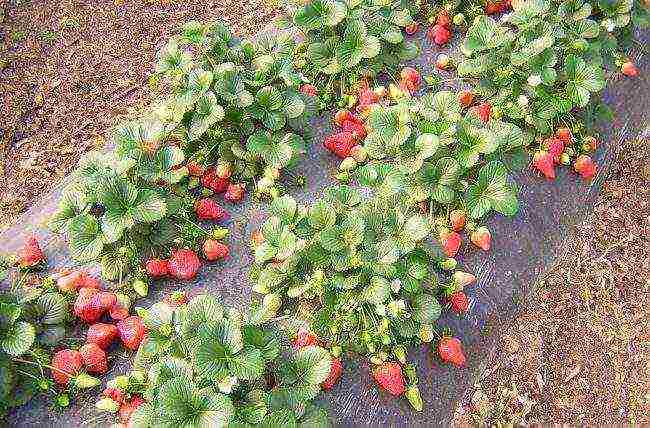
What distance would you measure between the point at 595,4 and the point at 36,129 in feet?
11.2

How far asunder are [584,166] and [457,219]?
91cm

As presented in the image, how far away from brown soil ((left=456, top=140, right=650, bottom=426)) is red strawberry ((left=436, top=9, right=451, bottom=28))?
1.30m

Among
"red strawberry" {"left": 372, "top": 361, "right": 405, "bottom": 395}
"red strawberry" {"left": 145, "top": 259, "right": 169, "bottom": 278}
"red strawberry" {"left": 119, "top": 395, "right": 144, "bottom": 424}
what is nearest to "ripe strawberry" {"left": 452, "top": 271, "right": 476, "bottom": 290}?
"red strawberry" {"left": 372, "top": 361, "right": 405, "bottom": 395}

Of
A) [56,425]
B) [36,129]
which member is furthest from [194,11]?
[56,425]

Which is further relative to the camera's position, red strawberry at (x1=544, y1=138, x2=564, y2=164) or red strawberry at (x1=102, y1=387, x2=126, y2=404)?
red strawberry at (x1=544, y1=138, x2=564, y2=164)

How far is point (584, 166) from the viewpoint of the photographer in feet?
11.4

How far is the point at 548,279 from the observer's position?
138 inches

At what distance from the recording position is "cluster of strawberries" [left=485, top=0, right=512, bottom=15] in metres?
4.06

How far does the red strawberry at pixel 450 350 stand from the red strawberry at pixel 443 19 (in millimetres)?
2009

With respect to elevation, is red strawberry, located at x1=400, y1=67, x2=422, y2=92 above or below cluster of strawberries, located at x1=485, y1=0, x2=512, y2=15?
above

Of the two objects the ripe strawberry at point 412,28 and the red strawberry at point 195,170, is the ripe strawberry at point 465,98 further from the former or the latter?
the red strawberry at point 195,170

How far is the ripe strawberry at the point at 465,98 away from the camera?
3.50 meters

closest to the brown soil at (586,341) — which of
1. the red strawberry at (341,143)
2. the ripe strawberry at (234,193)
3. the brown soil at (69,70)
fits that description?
the red strawberry at (341,143)

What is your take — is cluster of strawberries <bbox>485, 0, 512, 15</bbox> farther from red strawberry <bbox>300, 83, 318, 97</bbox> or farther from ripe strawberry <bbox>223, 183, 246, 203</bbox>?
ripe strawberry <bbox>223, 183, 246, 203</bbox>
